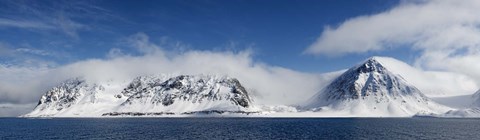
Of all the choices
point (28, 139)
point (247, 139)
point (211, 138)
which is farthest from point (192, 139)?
point (28, 139)

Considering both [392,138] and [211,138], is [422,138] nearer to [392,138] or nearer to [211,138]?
[392,138]

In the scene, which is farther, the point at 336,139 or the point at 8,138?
the point at 8,138

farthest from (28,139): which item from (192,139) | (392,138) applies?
(392,138)

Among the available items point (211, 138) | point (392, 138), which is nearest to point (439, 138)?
point (392, 138)

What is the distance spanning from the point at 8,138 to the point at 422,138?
15863 cm

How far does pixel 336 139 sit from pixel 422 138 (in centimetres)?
3258

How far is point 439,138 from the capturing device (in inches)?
6383

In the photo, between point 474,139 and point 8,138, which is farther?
point 8,138

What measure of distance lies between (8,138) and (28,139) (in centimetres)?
1289

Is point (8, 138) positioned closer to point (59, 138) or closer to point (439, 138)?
point (59, 138)

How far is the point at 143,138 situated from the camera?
16550 cm

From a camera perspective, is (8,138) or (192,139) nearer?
(192,139)

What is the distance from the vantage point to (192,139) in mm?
159500

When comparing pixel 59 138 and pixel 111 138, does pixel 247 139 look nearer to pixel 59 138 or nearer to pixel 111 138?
pixel 111 138
